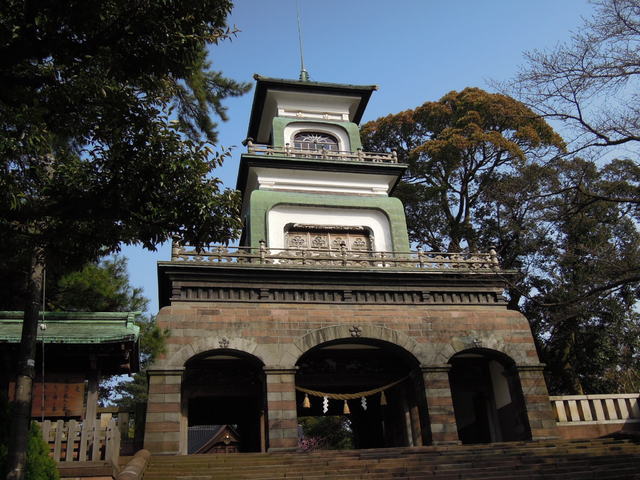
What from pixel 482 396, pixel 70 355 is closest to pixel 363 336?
pixel 482 396

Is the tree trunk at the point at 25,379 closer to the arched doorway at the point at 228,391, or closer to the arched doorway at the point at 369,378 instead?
the arched doorway at the point at 228,391

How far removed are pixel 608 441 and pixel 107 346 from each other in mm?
13500

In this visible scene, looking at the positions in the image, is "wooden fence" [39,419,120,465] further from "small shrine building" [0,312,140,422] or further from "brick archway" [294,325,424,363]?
"brick archway" [294,325,424,363]

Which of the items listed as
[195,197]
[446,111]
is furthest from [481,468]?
[446,111]

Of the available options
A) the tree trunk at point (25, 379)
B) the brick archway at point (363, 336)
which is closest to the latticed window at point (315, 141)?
the brick archway at point (363, 336)

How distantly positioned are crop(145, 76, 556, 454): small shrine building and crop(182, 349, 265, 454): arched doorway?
0.05 meters

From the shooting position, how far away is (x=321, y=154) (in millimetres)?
24062

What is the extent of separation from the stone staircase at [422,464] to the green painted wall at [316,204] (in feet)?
29.4

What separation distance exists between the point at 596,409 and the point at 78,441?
15.2 metres

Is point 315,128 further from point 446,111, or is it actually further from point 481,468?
point 481,468

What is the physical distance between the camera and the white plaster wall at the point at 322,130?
2534cm

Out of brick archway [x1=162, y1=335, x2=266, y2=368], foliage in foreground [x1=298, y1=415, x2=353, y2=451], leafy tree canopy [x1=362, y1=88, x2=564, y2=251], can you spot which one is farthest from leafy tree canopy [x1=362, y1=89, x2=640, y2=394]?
foliage in foreground [x1=298, y1=415, x2=353, y2=451]

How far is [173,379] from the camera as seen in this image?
15547mm

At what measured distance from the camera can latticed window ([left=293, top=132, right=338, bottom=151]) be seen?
25.3 meters
